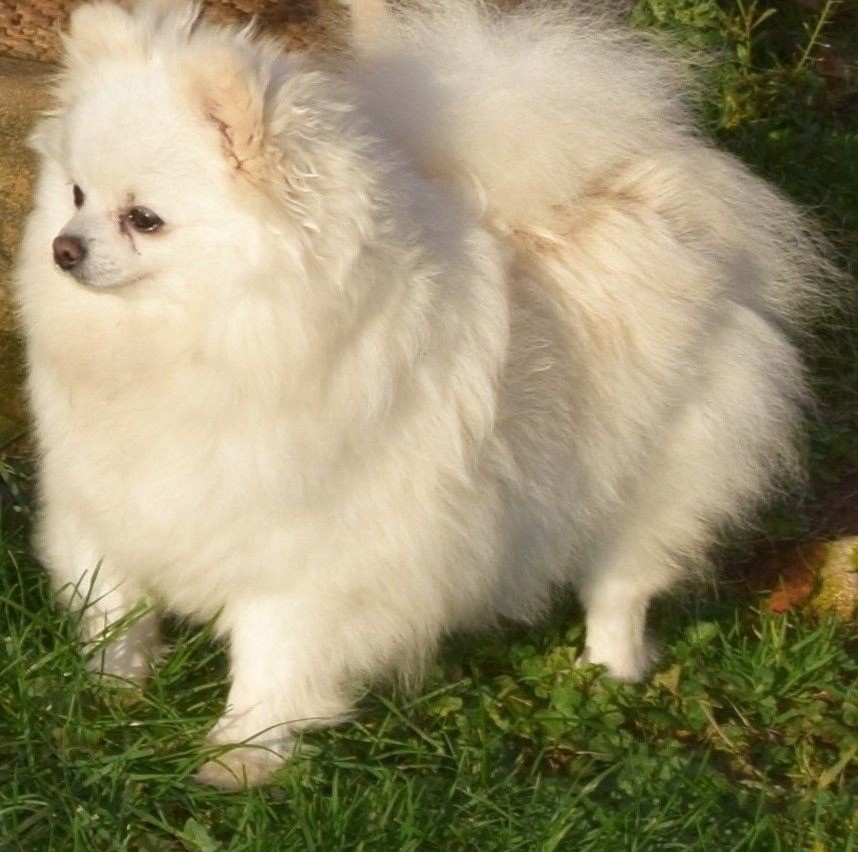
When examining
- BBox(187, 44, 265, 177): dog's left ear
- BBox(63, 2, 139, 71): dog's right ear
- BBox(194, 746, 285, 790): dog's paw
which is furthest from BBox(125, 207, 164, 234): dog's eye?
BBox(194, 746, 285, 790): dog's paw

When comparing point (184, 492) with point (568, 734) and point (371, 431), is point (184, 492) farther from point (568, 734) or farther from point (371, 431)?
point (568, 734)

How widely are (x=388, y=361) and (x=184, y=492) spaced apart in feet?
1.49

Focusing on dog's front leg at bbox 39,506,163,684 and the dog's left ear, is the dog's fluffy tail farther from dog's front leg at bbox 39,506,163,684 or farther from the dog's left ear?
dog's front leg at bbox 39,506,163,684

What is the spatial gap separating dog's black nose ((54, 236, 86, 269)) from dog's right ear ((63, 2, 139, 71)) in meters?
0.37

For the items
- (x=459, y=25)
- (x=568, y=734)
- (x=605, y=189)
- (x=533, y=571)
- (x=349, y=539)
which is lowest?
(x=568, y=734)

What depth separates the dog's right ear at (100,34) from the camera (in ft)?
8.18

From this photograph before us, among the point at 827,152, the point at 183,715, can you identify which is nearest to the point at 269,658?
the point at 183,715

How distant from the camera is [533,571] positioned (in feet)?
10.3

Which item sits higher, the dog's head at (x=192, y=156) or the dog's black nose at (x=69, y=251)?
the dog's head at (x=192, y=156)

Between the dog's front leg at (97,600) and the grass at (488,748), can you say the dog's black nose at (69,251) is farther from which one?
the grass at (488,748)

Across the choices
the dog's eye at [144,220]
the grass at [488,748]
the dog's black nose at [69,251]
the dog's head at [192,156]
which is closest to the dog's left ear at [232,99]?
the dog's head at [192,156]

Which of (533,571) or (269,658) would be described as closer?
(269,658)

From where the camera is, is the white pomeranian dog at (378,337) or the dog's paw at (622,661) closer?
the white pomeranian dog at (378,337)

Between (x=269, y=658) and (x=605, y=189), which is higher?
(x=605, y=189)
